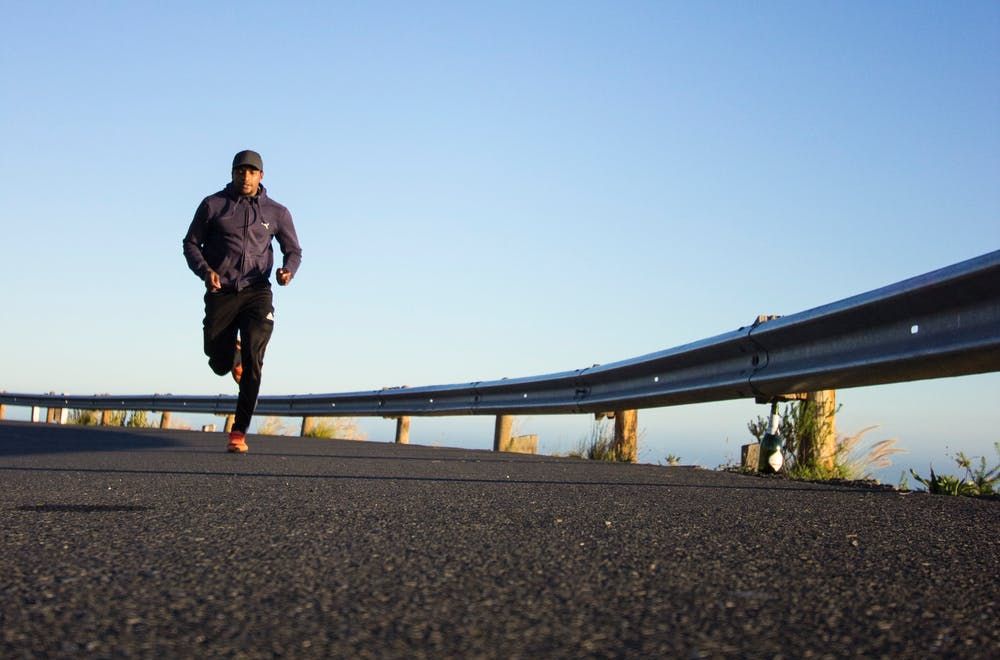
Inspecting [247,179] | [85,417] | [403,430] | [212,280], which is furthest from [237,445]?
[85,417]

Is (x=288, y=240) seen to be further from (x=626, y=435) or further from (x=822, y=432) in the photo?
(x=822, y=432)

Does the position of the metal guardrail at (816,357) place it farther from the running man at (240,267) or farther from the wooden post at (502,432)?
the running man at (240,267)

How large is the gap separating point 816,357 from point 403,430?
8207 millimetres

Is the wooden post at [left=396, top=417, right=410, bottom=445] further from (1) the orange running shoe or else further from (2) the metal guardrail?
(1) the orange running shoe

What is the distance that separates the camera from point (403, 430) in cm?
1412

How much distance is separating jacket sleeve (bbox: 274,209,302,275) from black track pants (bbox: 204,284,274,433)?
1.02ft

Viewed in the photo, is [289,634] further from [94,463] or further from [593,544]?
[94,463]

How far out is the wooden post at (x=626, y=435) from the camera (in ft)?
32.2

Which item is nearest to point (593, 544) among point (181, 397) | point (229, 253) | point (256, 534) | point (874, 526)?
point (256, 534)

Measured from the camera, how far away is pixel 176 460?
718 centimetres

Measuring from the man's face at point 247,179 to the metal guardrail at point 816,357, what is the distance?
3136mm

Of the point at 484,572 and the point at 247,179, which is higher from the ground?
the point at 247,179

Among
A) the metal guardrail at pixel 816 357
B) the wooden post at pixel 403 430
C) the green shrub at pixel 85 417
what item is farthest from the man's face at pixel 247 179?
the green shrub at pixel 85 417

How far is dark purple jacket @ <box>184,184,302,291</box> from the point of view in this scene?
920 centimetres
